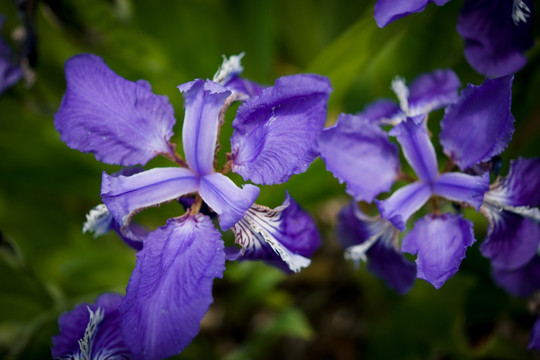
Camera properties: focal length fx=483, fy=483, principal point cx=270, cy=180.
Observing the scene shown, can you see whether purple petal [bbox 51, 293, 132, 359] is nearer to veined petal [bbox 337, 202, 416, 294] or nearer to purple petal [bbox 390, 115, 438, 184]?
veined petal [bbox 337, 202, 416, 294]

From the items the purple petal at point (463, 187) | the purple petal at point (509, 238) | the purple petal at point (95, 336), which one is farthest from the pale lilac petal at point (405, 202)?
the purple petal at point (95, 336)

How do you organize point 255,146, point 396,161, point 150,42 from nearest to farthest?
point 255,146 → point 396,161 → point 150,42

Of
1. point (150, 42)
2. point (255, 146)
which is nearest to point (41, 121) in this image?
point (150, 42)

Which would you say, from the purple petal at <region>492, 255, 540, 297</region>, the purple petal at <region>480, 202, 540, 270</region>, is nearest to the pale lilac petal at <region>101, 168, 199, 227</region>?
the purple petal at <region>480, 202, 540, 270</region>

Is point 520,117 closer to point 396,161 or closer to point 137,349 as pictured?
point 396,161

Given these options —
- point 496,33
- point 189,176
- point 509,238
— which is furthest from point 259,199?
point 496,33

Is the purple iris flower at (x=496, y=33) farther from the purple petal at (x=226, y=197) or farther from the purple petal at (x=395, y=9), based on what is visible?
the purple petal at (x=226, y=197)

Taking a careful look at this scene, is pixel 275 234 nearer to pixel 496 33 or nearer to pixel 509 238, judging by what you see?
pixel 509 238
